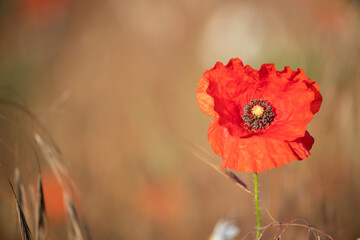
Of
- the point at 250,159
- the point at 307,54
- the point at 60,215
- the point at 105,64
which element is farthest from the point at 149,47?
the point at 250,159

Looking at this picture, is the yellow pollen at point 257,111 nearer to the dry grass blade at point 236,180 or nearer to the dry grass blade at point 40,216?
the dry grass blade at point 236,180

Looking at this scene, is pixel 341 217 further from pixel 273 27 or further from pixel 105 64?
→ pixel 105 64

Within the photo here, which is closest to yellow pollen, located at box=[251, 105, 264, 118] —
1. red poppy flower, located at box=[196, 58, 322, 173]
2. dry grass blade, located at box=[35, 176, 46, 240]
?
red poppy flower, located at box=[196, 58, 322, 173]

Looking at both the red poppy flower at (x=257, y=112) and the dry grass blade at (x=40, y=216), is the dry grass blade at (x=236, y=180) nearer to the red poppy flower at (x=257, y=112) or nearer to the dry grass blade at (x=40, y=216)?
the red poppy flower at (x=257, y=112)

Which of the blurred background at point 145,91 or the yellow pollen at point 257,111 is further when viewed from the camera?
the blurred background at point 145,91

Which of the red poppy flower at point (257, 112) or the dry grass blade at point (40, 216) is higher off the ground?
the red poppy flower at point (257, 112)

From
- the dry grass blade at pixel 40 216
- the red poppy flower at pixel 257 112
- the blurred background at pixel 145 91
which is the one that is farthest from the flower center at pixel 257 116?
the blurred background at pixel 145 91

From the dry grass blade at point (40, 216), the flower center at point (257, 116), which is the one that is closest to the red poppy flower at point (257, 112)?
the flower center at point (257, 116)

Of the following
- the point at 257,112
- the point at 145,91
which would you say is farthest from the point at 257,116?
the point at 145,91
